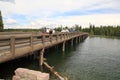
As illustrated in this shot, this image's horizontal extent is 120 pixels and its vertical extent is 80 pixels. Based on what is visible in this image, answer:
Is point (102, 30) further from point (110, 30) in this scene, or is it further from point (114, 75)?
point (114, 75)

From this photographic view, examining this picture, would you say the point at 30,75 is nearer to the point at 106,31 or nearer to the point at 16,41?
the point at 16,41

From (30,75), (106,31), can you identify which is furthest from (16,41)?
(106,31)

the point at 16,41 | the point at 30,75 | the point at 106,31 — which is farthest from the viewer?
the point at 106,31

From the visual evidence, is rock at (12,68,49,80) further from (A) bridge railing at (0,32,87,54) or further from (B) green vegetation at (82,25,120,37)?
(B) green vegetation at (82,25,120,37)

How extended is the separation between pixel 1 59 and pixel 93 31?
177846mm

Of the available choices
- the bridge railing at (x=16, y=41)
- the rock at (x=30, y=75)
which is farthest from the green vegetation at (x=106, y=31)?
the rock at (x=30, y=75)

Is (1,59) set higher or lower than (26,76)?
higher

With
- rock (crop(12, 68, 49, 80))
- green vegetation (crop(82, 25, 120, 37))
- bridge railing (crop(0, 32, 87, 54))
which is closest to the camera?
rock (crop(12, 68, 49, 80))

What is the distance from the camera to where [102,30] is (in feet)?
571

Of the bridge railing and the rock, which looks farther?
the bridge railing

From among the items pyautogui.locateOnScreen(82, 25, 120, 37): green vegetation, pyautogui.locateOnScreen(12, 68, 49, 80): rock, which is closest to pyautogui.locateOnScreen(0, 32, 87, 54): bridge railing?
pyautogui.locateOnScreen(12, 68, 49, 80): rock

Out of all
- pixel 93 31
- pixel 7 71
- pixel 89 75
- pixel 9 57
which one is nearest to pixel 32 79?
pixel 9 57

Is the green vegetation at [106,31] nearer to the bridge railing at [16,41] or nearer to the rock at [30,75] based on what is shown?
the bridge railing at [16,41]

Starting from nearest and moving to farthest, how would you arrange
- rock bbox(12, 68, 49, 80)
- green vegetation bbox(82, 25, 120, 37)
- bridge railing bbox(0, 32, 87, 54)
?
rock bbox(12, 68, 49, 80)
bridge railing bbox(0, 32, 87, 54)
green vegetation bbox(82, 25, 120, 37)
